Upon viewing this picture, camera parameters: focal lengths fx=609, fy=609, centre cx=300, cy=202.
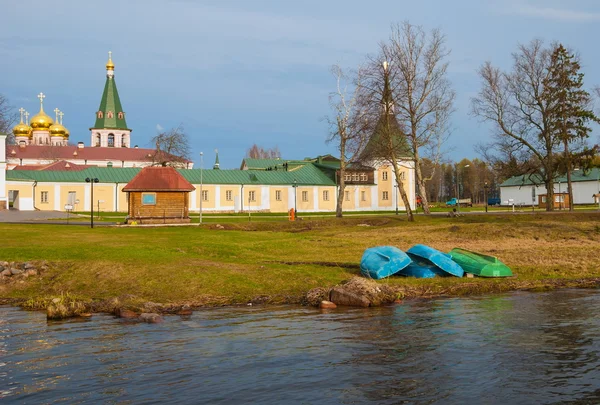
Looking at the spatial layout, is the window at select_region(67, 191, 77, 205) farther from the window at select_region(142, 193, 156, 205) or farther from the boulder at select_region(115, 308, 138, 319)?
the boulder at select_region(115, 308, 138, 319)

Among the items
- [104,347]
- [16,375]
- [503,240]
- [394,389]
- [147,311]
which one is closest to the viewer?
[394,389]

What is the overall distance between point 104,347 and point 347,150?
4320 centimetres

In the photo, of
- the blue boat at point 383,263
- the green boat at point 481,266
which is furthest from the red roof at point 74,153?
the green boat at point 481,266

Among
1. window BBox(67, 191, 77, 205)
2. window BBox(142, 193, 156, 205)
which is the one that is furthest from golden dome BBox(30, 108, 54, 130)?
window BBox(142, 193, 156, 205)

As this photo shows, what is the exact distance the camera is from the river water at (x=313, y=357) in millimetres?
9188

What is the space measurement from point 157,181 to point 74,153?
80.2 m

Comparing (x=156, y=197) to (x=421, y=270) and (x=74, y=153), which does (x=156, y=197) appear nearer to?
(x=421, y=270)

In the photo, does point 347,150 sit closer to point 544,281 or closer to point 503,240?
point 503,240

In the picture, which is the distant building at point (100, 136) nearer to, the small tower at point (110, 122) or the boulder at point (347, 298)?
the small tower at point (110, 122)

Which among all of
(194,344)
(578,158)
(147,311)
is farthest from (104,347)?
(578,158)

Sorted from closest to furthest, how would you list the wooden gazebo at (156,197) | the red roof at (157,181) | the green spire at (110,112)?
the wooden gazebo at (156,197), the red roof at (157,181), the green spire at (110,112)

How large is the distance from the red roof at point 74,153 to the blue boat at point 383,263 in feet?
313

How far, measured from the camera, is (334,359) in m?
11.1

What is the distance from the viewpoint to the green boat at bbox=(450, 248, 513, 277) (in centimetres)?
2052
